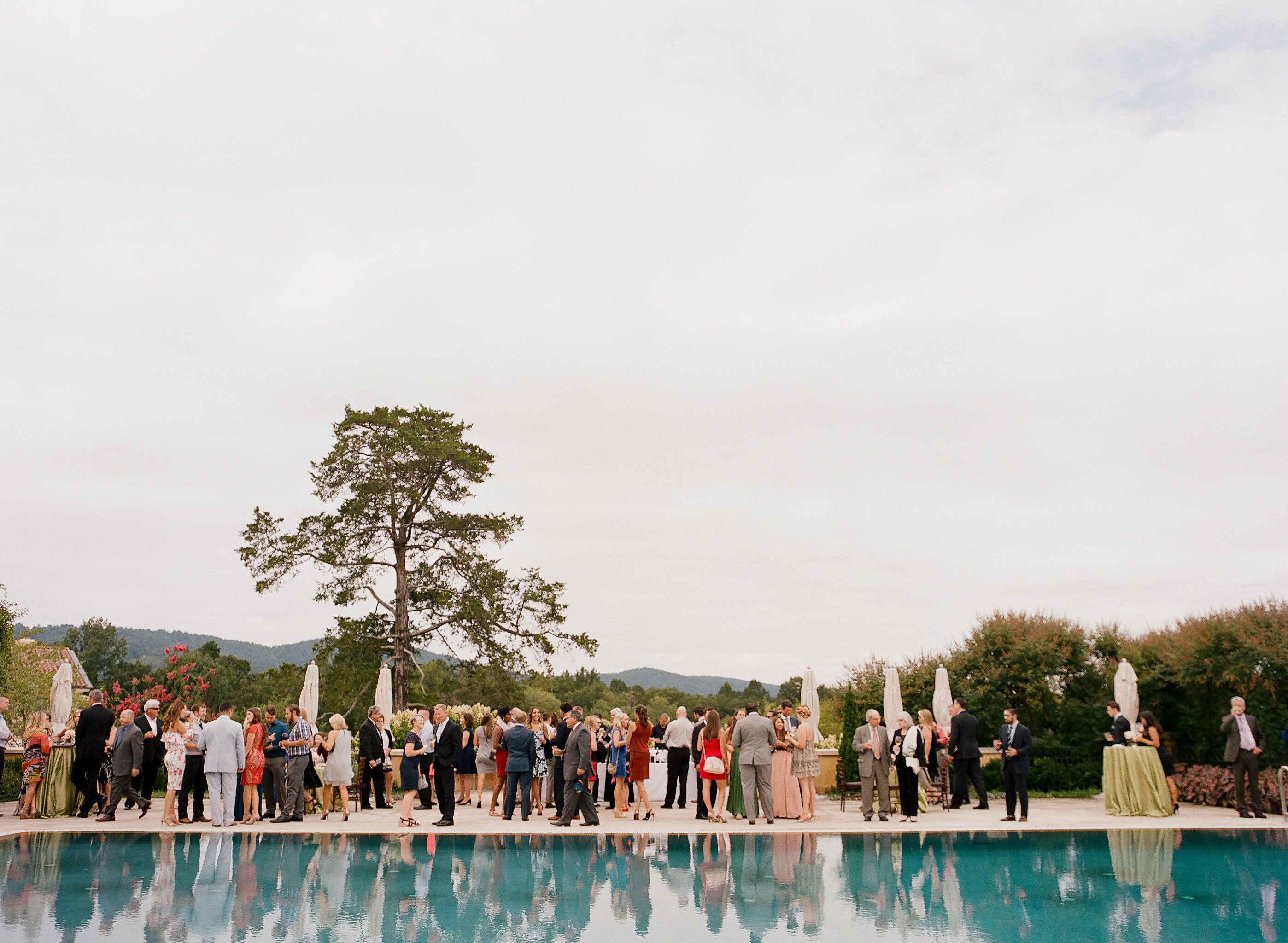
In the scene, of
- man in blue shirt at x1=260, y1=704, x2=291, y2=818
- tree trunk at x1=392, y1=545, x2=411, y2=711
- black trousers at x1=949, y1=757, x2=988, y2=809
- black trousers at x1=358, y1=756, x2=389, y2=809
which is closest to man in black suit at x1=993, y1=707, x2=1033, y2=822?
black trousers at x1=949, y1=757, x2=988, y2=809

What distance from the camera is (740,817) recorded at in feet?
48.9

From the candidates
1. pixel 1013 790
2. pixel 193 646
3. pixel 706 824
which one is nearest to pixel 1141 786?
pixel 1013 790

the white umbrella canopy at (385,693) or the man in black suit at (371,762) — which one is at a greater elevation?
the white umbrella canopy at (385,693)

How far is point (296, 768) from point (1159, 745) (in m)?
12.9

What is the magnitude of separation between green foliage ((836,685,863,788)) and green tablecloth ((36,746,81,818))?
40.3 ft

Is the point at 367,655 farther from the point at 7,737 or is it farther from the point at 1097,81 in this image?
the point at 1097,81

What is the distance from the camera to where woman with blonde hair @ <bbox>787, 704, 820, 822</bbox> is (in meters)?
14.3

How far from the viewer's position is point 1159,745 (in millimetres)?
14484

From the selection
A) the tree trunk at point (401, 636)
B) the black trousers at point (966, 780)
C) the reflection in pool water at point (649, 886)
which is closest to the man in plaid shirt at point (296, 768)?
the reflection in pool water at point (649, 886)

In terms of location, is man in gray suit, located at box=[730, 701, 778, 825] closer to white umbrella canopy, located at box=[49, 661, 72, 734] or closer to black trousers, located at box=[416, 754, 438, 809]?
black trousers, located at box=[416, 754, 438, 809]

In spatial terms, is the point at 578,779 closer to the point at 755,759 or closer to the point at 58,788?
the point at 755,759

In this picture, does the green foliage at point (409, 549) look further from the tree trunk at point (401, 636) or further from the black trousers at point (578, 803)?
the black trousers at point (578, 803)

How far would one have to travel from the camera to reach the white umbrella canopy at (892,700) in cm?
1764

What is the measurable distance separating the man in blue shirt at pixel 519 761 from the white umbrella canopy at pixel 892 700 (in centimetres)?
677
